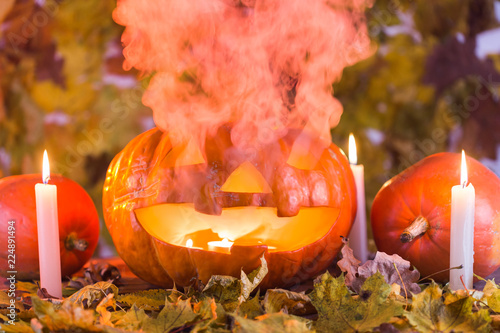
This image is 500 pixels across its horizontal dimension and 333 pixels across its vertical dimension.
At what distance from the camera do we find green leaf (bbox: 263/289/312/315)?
0.60 metres

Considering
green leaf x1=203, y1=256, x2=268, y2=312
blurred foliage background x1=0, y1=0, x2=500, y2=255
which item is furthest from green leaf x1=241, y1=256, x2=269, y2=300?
blurred foliage background x1=0, y1=0, x2=500, y2=255

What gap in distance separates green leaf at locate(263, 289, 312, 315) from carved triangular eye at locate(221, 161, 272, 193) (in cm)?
18

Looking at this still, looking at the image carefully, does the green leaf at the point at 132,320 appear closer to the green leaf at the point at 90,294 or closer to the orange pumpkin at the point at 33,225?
the green leaf at the point at 90,294

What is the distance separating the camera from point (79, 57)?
71.6 inches

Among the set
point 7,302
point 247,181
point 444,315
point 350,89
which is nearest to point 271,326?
point 444,315

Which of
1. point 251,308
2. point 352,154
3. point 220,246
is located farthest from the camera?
point 352,154

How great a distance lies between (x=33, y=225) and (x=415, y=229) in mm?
680

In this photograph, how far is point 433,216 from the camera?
2.61 ft

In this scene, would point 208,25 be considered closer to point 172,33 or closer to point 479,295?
point 172,33

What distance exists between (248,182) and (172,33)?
14.2 inches

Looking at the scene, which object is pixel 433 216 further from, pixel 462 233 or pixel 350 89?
pixel 350 89

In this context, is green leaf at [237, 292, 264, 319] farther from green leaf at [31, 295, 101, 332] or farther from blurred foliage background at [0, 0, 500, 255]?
blurred foliage background at [0, 0, 500, 255]

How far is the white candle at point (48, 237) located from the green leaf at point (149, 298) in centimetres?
14

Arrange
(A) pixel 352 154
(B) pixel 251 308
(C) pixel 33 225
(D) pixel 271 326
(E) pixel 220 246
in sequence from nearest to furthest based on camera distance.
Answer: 1. (D) pixel 271 326
2. (B) pixel 251 308
3. (E) pixel 220 246
4. (C) pixel 33 225
5. (A) pixel 352 154
